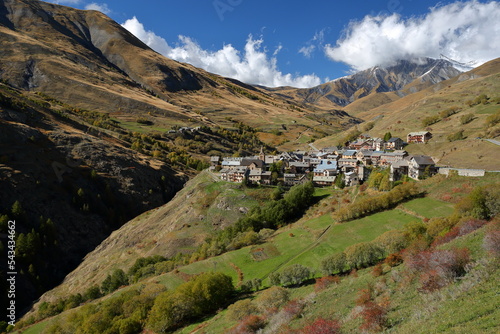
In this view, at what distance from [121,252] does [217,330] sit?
6171 cm

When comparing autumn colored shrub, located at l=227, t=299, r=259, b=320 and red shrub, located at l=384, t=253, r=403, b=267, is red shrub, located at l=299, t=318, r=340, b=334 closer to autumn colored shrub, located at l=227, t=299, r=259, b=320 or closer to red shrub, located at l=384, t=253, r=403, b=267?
autumn colored shrub, located at l=227, t=299, r=259, b=320

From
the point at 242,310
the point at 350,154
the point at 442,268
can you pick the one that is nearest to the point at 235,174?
the point at 350,154

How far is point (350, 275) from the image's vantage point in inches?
1702

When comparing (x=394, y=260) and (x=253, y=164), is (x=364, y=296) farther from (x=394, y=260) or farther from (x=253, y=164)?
(x=253, y=164)

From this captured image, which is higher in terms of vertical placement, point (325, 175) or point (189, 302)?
point (325, 175)

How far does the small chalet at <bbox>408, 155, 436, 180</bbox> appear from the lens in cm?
7981

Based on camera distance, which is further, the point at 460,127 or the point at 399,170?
the point at 460,127

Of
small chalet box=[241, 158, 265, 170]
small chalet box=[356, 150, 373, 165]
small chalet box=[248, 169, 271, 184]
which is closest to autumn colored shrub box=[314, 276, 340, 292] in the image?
small chalet box=[248, 169, 271, 184]

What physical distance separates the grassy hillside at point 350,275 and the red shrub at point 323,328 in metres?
0.76

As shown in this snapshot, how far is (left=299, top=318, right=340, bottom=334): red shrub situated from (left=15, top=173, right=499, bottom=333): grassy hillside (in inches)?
30.0

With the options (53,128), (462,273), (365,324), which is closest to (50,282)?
(53,128)

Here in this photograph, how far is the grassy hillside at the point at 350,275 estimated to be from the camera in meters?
24.9

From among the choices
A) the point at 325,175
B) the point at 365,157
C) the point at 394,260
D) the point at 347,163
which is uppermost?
the point at 365,157

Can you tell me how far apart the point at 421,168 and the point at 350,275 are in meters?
51.8
